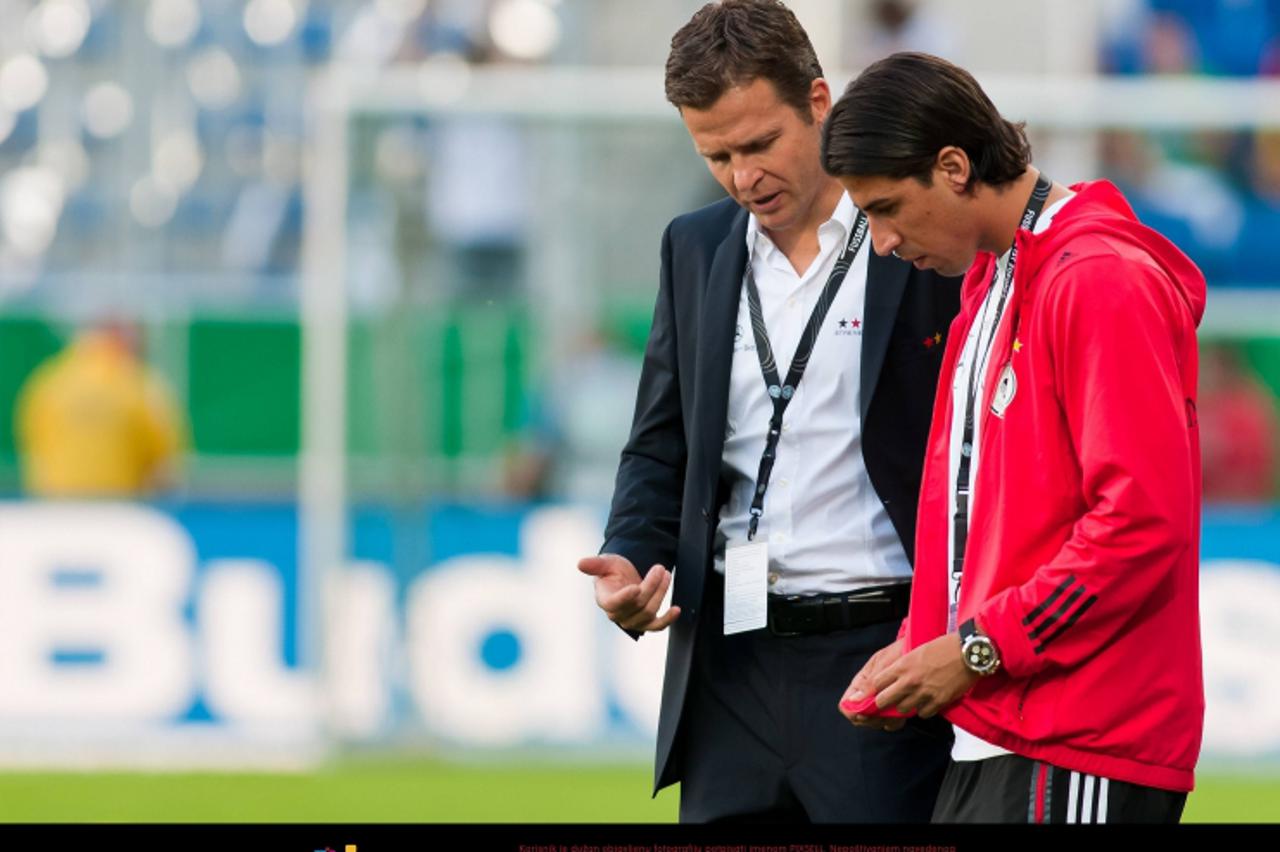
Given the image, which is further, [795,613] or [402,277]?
[402,277]

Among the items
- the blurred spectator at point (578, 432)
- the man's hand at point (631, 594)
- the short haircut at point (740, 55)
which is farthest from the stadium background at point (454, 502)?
the short haircut at point (740, 55)

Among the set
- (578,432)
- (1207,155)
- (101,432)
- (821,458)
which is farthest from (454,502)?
(821,458)

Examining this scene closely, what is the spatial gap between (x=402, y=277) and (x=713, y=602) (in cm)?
640

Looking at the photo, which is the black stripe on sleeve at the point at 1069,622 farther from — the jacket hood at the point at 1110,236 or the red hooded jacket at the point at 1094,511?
the jacket hood at the point at 1110,236

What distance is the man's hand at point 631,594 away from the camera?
11.5 ft

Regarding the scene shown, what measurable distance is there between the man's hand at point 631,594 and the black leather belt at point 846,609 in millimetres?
218

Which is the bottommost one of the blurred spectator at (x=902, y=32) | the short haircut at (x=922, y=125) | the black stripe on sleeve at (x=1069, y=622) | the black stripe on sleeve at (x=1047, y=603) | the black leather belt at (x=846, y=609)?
the black stripe on sleeve at (x=1069, y=622)

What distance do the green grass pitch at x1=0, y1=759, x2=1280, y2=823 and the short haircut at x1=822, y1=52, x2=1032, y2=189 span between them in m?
5.07

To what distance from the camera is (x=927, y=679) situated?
2891 millimetres

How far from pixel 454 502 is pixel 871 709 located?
6713mm

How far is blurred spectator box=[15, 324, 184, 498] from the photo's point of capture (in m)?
11.3

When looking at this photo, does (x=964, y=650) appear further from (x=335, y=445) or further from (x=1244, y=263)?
(x=1244, y=263)

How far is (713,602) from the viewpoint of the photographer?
3.71 m

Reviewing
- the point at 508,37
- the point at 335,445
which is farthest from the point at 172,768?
the point at 508,37
